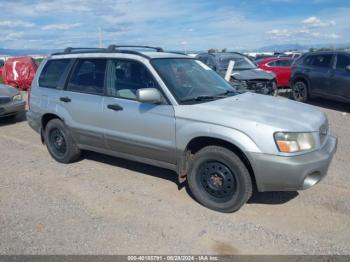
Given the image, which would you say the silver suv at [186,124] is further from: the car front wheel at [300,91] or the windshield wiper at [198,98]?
the car front wheel at [300,91]

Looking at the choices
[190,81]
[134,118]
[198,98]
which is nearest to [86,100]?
[134,118]

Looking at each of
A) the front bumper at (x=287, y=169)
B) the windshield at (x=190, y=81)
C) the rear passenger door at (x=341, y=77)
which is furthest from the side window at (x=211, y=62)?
the front bumper at (x=287, y=169)

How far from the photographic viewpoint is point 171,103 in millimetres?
4234

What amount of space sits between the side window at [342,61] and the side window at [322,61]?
1.05 ft

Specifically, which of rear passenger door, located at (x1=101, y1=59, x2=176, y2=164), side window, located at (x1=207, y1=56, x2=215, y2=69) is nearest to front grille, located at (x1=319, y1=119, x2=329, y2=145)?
rear passenger door, located at (x1=101, y1=59, x2=176, y2=164)

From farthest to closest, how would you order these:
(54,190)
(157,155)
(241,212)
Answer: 1. (54,190)
2. (157,155)
3. (241,212)

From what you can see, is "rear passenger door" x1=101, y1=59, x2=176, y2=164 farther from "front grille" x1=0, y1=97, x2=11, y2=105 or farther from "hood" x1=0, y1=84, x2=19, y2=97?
"hood" x1=0, y1=84, x2=19, y2=97

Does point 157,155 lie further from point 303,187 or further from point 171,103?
point 303,187

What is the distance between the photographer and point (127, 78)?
4.76 metres

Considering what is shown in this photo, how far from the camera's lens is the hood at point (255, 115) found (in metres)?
3.69

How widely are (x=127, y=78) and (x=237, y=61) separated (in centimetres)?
769

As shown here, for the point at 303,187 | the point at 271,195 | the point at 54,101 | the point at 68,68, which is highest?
the point at 68,68

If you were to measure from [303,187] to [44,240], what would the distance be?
2.76m

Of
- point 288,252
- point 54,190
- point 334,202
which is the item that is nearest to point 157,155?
point 54,190
